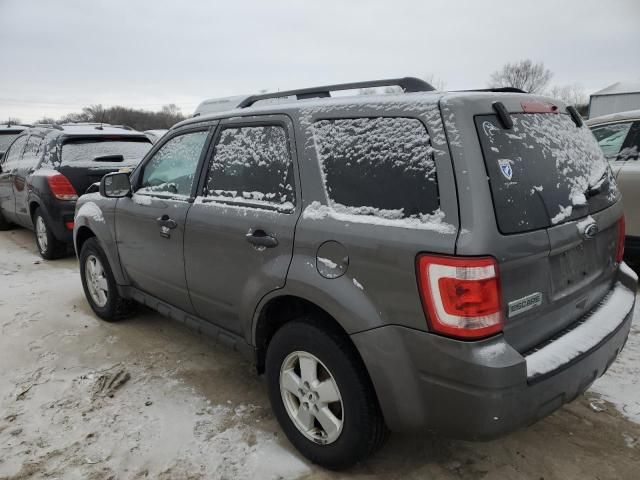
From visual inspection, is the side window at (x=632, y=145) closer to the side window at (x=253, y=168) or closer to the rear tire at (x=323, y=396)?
the side window at (x=253, y=168)

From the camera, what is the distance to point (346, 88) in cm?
254

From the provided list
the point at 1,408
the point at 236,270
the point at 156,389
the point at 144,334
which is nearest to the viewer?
the point at 236,270

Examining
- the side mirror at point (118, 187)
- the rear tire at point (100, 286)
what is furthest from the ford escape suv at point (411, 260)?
the rear tire at point (100, 286)

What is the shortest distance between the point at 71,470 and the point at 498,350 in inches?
84.4

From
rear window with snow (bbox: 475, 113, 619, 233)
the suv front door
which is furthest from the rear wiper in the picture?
the suv front door

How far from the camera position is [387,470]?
7.76 feet

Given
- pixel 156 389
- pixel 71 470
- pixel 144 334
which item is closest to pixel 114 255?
pixel 144 334

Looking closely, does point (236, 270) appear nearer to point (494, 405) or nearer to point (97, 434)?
point (97, 434)

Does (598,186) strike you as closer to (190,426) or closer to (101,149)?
(190,426)

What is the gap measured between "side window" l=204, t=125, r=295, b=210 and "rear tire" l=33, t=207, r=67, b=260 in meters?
4.30

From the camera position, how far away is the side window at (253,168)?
95.7 inches

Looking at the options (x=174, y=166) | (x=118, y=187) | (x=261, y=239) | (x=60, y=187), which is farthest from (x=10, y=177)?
(x=261, y=239)

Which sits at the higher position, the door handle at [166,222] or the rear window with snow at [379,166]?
the rear window with snow at [379,166]

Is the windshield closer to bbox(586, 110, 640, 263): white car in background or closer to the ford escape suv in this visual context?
the ford escape suv
